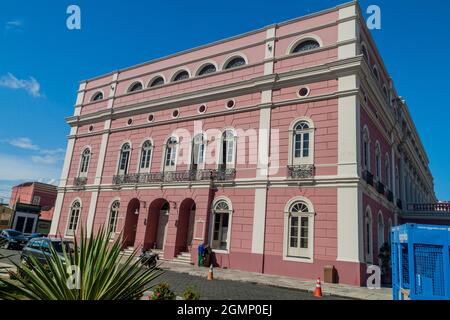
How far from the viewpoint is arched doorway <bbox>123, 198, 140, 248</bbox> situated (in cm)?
1978

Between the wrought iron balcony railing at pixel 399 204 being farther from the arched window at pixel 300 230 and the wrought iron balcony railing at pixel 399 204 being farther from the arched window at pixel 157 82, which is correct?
the arched window at pixel 157 82

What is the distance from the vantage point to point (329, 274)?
12.8m

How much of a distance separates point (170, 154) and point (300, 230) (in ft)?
31.0

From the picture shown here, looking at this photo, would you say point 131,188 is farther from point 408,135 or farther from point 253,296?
point 408,135

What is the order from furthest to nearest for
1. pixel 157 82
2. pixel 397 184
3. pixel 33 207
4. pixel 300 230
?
pixel 33 207, pixel 157 82, pixel 397 184, pixel 300 230

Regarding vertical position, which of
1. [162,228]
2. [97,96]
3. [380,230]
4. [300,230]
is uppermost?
[97,96]

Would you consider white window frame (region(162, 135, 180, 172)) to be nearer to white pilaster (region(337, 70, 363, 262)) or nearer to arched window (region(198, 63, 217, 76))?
arched window (region(198, 63, 217, 76))

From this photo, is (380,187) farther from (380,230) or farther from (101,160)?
(101,160)

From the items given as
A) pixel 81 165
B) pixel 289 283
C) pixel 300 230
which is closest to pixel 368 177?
pixel 300 230

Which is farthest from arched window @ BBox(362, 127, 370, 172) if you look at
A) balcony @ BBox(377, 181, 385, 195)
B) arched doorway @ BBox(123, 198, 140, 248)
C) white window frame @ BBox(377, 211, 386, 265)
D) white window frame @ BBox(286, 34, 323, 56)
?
arched doorway @ BBox(123, 198, 140, 248)

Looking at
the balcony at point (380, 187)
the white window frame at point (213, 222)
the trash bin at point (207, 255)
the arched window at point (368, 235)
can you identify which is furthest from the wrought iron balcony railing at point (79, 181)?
the balcony at point (380, 187)

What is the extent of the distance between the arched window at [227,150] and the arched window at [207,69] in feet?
15.4

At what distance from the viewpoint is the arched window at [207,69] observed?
19891mm
